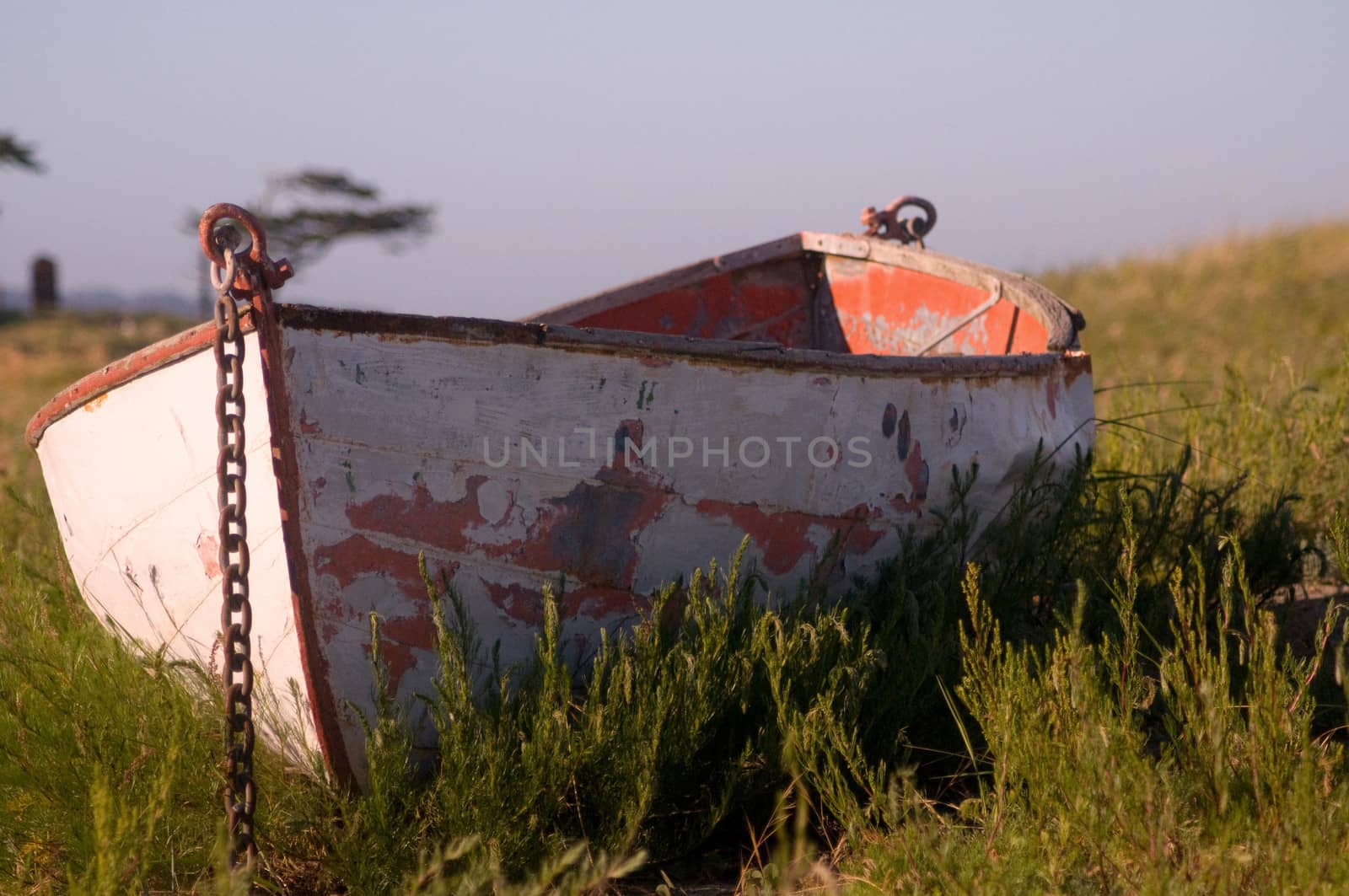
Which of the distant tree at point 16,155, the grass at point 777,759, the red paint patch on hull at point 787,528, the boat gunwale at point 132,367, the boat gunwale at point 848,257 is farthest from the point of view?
the distant tree at point 16,155

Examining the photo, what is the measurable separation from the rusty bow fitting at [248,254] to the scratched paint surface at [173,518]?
0.12 metres

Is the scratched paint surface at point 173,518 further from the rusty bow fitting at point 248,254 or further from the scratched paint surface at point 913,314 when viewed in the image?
the scratched paint surface at point 913,314

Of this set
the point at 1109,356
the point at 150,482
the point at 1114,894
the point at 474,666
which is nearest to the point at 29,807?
the point at 150,482

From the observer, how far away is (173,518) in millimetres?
2771

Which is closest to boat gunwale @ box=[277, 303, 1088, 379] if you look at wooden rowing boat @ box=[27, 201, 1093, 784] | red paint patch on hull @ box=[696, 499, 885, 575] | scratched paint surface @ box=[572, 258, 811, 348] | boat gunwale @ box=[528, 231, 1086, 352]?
wooden rowing boat @ box=[27, 201, 1093, 784]

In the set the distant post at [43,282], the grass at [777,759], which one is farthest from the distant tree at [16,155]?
the grass at [777,759]

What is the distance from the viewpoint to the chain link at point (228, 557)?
2.41 metres

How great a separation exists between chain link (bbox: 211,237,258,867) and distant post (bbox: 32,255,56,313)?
29.7 m

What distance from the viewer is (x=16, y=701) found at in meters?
2.47

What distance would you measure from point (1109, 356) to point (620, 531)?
10857 millimetres

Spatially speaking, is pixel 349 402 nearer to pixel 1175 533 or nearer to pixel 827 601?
pixel 827 601

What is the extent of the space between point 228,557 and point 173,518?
41 centimetres

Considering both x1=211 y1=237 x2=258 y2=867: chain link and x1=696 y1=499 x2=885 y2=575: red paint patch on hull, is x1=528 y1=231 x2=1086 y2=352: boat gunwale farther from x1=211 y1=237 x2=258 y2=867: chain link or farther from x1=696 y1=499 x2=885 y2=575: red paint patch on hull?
x1=211 y1=237 x2=258 y2=867: chain link

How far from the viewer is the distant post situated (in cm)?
2864
